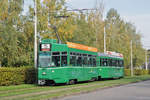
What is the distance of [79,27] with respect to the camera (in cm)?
4244

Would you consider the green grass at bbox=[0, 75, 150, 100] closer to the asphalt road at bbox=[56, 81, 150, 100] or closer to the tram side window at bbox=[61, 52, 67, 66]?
the asphalt road at bbox=[56, 81, 150, 100]

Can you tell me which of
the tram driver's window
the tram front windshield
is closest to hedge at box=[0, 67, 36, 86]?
the tram front windshield

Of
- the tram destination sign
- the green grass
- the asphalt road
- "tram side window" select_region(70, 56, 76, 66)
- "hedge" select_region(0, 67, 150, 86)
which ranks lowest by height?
the asphalt road

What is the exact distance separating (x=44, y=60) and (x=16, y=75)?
10.0 feet

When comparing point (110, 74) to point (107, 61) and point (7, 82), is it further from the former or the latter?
point (7, 82)

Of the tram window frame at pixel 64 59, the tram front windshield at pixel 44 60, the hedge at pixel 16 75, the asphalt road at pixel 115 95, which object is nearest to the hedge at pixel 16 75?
the hedge at pixel 16 75

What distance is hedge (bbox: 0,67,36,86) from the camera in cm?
2261

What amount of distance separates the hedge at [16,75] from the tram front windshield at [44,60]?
2.64 m

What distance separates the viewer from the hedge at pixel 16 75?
22.6 m

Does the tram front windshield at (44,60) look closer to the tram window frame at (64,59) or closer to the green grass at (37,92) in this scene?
the tram window frame at (64,59)

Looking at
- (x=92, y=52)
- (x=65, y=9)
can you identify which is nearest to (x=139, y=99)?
(x=92, y=52)

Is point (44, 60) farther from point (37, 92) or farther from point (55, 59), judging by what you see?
point (37, 92)

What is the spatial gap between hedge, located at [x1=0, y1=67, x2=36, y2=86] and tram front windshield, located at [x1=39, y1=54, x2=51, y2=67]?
264cm

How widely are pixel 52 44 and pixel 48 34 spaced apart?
42.7 ft
